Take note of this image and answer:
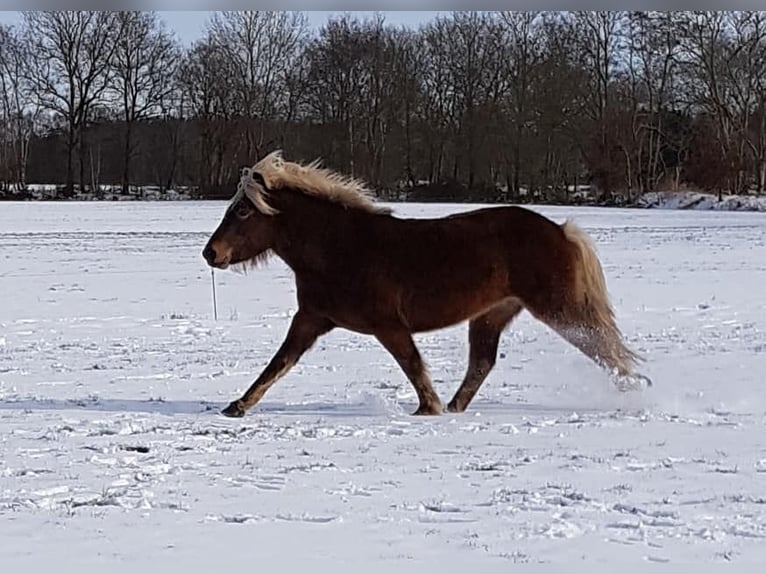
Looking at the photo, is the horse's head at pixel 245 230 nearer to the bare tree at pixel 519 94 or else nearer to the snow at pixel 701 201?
the snow at pixel 701 201

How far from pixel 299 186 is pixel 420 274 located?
45.2 inches

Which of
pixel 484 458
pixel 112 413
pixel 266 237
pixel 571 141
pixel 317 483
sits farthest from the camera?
pixel 571 141

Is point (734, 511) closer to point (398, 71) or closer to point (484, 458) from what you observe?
point (484, 458)

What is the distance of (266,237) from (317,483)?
291 cm

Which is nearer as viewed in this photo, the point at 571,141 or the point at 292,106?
the point at 571,141

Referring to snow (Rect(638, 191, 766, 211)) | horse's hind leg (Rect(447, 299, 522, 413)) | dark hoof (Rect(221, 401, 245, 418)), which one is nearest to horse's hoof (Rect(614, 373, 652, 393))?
horse's hind leg (Rect(447, 299, 522, 413))

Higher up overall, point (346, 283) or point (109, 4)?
point (109, 4)

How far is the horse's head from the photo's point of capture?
316 inches

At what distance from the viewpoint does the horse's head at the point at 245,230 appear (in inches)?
316

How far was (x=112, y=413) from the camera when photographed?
7.55 meters

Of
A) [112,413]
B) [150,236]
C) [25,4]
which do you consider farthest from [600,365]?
[150,236]

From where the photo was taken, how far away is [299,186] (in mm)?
8047

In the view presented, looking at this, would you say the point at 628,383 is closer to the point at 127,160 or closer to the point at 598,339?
the point at 598,339

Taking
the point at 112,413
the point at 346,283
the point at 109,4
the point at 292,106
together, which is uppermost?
the point at 292,106
